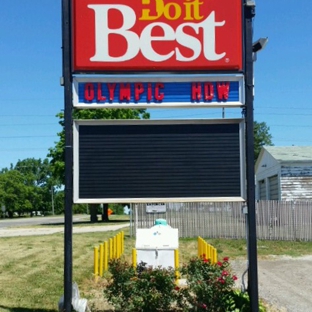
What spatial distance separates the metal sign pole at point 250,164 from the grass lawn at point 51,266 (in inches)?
99.5

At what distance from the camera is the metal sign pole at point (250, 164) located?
7797mm

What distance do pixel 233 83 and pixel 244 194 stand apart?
153 cm

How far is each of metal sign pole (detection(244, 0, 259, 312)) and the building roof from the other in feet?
70.0

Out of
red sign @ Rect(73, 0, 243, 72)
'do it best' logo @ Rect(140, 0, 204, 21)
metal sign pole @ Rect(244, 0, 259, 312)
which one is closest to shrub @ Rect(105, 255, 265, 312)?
metal sign pole @ Rect(244, 0, 259, 312)

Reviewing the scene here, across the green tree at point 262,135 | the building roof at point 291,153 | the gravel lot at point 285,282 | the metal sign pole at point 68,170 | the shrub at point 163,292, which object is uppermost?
the green tree at point 262,135

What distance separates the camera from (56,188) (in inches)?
4759

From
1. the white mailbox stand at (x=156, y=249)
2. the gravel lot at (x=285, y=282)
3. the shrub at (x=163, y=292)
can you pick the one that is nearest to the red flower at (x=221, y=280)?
the shrub at (x=163, y=292)

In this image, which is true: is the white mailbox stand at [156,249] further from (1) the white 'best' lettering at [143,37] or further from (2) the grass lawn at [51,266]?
(1) the white 'best' lettering at [143,37]

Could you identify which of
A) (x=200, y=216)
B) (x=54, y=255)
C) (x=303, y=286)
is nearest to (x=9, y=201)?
(x=200, y=216)

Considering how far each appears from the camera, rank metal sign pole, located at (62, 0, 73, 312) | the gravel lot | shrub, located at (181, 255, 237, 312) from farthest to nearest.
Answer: the gravel lot, shrub, located at (181, 255, 237, 312), metal sign pole, located at (62, 0, 73, 312)

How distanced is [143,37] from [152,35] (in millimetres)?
126

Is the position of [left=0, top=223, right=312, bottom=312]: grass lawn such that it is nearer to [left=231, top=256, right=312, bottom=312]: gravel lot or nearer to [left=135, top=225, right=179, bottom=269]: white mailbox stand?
[left=135, top=225, right=179, bottom=269]: white mailbox stand

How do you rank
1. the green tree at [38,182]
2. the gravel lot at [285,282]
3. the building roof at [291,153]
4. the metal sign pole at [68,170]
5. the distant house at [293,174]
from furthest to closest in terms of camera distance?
1. the green tree at [38,182]
2. the building roof at [291,153]
3. the distant house at [293,174]
4. the gravel lot at [285,282]
5. the metal sign pole at [68,170]

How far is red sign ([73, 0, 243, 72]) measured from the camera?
800 cm
